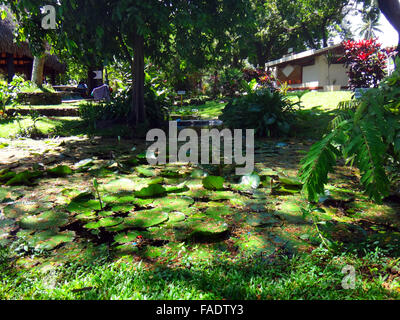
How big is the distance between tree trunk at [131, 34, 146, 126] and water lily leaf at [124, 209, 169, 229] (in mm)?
5076

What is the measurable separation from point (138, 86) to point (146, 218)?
551 centimetres

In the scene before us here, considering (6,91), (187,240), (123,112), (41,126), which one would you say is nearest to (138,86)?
(123,112)

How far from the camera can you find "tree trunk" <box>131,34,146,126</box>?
22.5ft

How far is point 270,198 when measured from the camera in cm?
236

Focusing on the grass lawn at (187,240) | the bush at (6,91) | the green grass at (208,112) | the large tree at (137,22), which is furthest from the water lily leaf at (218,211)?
the green grass at (208,112)

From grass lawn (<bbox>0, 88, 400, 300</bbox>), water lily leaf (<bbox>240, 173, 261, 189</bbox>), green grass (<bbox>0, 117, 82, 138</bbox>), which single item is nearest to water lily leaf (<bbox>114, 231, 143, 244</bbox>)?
grass lawn (<bbox>0, 88, 400, 300</bbox>)

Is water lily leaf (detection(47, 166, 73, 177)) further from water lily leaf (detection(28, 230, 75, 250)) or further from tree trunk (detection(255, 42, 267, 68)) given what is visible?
tree trunk (detection(255, 42, 267, 68))

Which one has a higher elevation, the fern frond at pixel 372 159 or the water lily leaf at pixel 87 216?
the fern frond at pixel 372 159

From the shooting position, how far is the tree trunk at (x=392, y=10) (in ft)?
25.3

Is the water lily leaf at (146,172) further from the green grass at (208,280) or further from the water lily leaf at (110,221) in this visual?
the green grass at (208,280)

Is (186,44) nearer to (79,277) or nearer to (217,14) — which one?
(217,14)

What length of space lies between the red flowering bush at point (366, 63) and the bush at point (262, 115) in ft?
12.0

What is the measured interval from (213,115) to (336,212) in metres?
7.83
